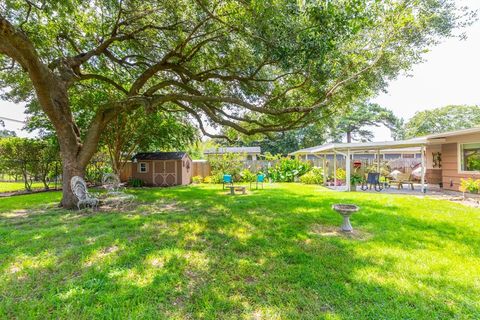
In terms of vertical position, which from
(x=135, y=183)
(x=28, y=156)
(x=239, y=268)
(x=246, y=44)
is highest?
(x=246, y=44)

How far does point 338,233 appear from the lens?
15.0 ft

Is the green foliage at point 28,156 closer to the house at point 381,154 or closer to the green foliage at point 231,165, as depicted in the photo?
the green foliage at point 231,165

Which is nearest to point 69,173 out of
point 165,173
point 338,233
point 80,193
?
→ point 80,193

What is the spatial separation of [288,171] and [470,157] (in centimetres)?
896

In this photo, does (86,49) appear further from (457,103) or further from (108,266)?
(457,103)

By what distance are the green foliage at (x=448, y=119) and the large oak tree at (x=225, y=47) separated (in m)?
29.9

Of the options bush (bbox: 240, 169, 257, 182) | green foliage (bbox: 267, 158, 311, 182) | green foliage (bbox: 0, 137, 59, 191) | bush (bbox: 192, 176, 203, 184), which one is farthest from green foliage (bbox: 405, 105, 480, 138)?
green foliage (bbox: 0, 137, 59, 191)

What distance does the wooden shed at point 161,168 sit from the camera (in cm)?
1489

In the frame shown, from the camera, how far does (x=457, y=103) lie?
2897 centimetres

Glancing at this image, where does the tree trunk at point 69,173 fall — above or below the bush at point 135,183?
above

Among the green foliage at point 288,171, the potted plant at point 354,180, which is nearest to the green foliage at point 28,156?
the green foliage at point 288,171

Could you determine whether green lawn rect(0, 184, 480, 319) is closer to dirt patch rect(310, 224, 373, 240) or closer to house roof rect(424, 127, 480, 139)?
dirt patch rect(310, 224, 373, 240)

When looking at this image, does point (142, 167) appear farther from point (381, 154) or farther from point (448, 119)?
point (448, 119)

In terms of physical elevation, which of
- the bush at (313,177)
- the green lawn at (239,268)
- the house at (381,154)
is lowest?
the green lawn at (239,268)
